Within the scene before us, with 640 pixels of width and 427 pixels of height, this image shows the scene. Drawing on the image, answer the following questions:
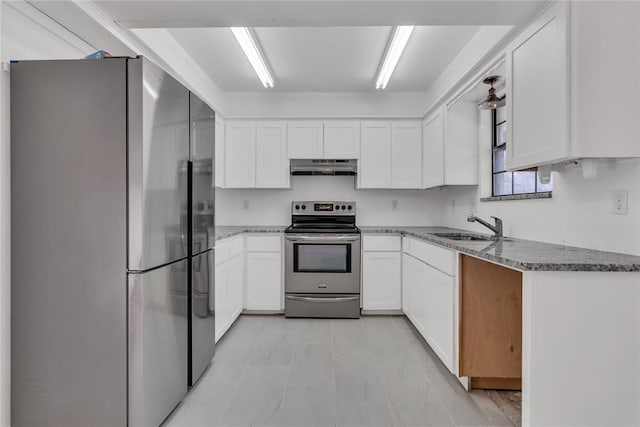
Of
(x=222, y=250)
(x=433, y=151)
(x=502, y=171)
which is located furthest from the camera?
(x=433, y=151)

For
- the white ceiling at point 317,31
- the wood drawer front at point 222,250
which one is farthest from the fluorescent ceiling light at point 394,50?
the wood drawer front at point 222,250

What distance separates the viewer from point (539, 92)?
67.7 inches

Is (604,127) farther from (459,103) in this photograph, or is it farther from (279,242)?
(279,242)

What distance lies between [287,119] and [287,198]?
0.98 meters

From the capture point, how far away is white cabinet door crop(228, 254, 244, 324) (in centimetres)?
Result: 311

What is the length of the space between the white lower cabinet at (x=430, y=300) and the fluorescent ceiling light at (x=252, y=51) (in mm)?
2101

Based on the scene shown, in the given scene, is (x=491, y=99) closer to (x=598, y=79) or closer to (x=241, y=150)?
(x=598, y=79)

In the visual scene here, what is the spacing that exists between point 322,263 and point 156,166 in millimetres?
2242

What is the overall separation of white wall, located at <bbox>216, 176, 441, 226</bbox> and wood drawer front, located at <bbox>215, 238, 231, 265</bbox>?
4.09ft

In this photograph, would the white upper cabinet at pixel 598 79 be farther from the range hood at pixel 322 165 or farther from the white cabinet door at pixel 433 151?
the range hood at pixel 322 165

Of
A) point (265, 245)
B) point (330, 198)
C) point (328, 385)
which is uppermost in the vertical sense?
point (330, 198)

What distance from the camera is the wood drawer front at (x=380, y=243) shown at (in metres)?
3.59

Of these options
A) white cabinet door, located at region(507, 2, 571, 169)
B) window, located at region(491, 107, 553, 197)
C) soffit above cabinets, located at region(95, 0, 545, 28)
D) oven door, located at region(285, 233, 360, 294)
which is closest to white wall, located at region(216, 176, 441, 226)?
oven door, located at region(285, 233, 360, 294)

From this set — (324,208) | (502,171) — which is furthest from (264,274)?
(502,171)
